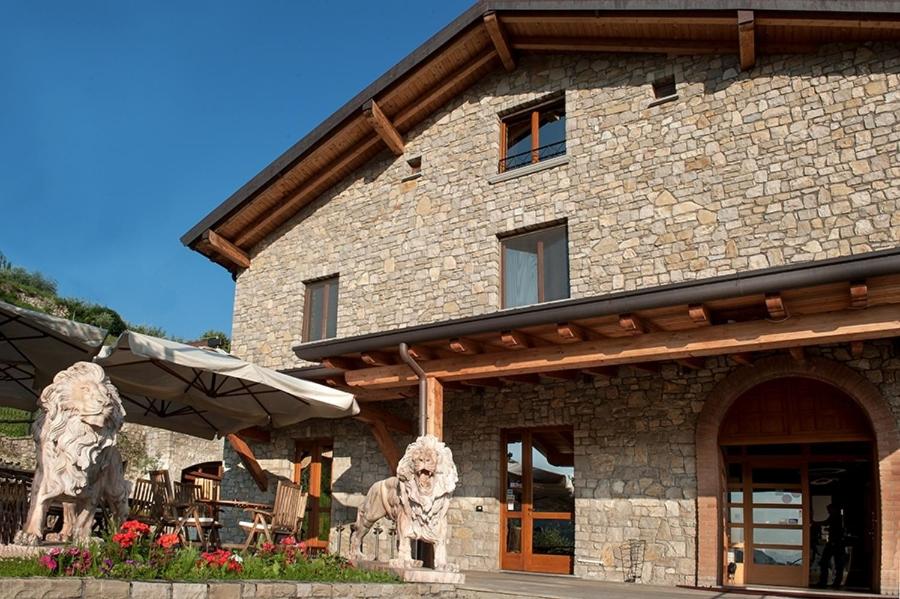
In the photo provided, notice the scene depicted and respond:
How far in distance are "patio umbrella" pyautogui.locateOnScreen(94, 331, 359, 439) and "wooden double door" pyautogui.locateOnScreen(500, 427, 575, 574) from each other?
2891mm

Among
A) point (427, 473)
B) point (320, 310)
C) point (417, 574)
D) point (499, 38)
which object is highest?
point (499, 38)

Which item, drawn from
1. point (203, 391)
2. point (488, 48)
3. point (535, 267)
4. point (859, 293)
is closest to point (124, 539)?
point (203, 391)

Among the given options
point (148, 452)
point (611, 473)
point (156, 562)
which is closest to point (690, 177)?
point (611, 473)

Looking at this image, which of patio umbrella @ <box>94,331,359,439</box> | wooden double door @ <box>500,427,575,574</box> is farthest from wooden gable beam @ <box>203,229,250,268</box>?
wooden double door @ <box>500,427,575,574</box>

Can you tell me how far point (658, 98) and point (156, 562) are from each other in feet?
27.8

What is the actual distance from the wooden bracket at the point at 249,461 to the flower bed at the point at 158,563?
20.2 feet

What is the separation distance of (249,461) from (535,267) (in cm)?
552

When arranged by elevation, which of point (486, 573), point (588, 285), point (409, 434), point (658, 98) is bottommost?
point (486, 573)

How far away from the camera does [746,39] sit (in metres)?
9.45

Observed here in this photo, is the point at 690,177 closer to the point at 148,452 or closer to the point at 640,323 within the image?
the point at 640,323

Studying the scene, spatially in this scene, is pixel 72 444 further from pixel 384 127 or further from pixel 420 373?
pixel 384 127

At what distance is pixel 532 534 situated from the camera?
10.4m

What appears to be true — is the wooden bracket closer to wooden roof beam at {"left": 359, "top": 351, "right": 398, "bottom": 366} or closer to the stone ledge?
wooden roof beam at {"left": 359, "top": 351, "right": 398, "bottom": 366}

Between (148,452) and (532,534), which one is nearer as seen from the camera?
(532,534)
